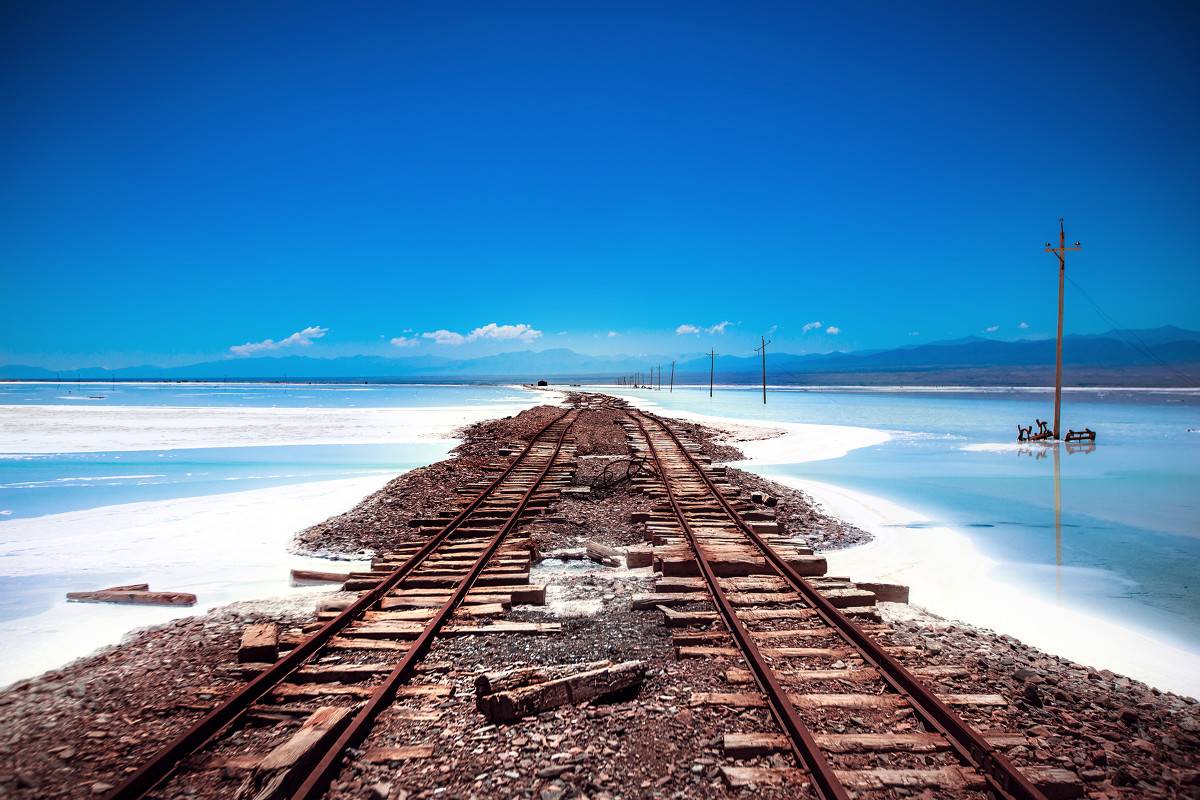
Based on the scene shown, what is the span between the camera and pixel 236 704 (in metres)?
4.60

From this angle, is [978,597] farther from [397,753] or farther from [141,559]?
[141,559]

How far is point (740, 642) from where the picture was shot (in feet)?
18.7

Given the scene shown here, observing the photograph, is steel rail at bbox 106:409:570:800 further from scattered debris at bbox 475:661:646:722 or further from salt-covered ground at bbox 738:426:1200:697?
salt-covered ground at bbox 738:426:1200:697

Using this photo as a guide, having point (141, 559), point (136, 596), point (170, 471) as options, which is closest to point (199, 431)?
point (170, 471)

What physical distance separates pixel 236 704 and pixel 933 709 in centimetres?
500

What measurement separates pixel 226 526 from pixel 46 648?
5.66 meters

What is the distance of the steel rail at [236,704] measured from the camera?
12.3ft

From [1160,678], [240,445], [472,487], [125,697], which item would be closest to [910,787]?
[1160,678]

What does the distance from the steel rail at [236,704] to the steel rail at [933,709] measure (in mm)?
4759

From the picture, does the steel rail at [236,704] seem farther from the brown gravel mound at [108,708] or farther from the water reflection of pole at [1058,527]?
the water reflection of pole at [1058,527]

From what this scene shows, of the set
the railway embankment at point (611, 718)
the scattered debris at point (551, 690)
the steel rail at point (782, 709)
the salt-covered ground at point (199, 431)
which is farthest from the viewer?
the salt-covered ground at point (199, 431)

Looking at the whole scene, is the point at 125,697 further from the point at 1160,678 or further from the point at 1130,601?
the point at 1130,601

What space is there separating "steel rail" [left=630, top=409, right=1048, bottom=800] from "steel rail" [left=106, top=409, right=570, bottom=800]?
476cm

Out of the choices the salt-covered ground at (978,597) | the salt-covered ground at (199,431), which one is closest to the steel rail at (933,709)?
the salt-covered ground at (978,597)
